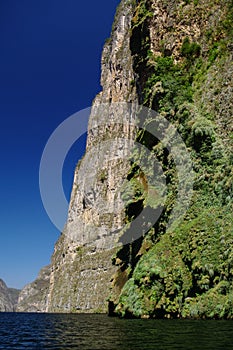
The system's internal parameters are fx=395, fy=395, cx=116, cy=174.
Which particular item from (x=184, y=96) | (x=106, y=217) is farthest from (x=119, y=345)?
(x=106, y=217)

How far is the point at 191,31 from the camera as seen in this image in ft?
167

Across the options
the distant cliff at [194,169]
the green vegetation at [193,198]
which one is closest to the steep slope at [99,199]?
the distant cliff at [194,169]

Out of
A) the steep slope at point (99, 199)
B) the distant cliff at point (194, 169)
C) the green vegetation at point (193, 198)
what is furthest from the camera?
the steep slope at point (99, 199)

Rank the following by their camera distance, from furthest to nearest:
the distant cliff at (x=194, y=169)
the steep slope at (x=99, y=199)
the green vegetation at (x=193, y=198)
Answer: the steep slope at (x=99, y=199) < the distant cliff at (x=194, y=169) < the green vegetation at (x=193, y=198)

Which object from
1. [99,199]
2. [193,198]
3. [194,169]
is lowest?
[193,198]

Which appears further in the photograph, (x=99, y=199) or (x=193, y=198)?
(x=99, y=199)

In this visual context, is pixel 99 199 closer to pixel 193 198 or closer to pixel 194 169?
pixel 194 169

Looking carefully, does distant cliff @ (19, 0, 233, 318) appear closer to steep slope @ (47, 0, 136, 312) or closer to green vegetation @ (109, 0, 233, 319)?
green vegetation @ (109, 0, 233, 319)

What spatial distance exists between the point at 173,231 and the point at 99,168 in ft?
300

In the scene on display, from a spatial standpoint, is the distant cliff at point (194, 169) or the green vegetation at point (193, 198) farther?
the distant cliff at point (194, 169)

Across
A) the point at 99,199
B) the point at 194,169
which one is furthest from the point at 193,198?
the point at 99,199

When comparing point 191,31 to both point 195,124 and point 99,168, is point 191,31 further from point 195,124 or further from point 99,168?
point 99,168

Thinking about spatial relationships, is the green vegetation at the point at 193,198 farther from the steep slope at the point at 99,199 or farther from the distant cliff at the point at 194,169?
the steep slope at the point at 99,199

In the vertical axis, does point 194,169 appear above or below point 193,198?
above
